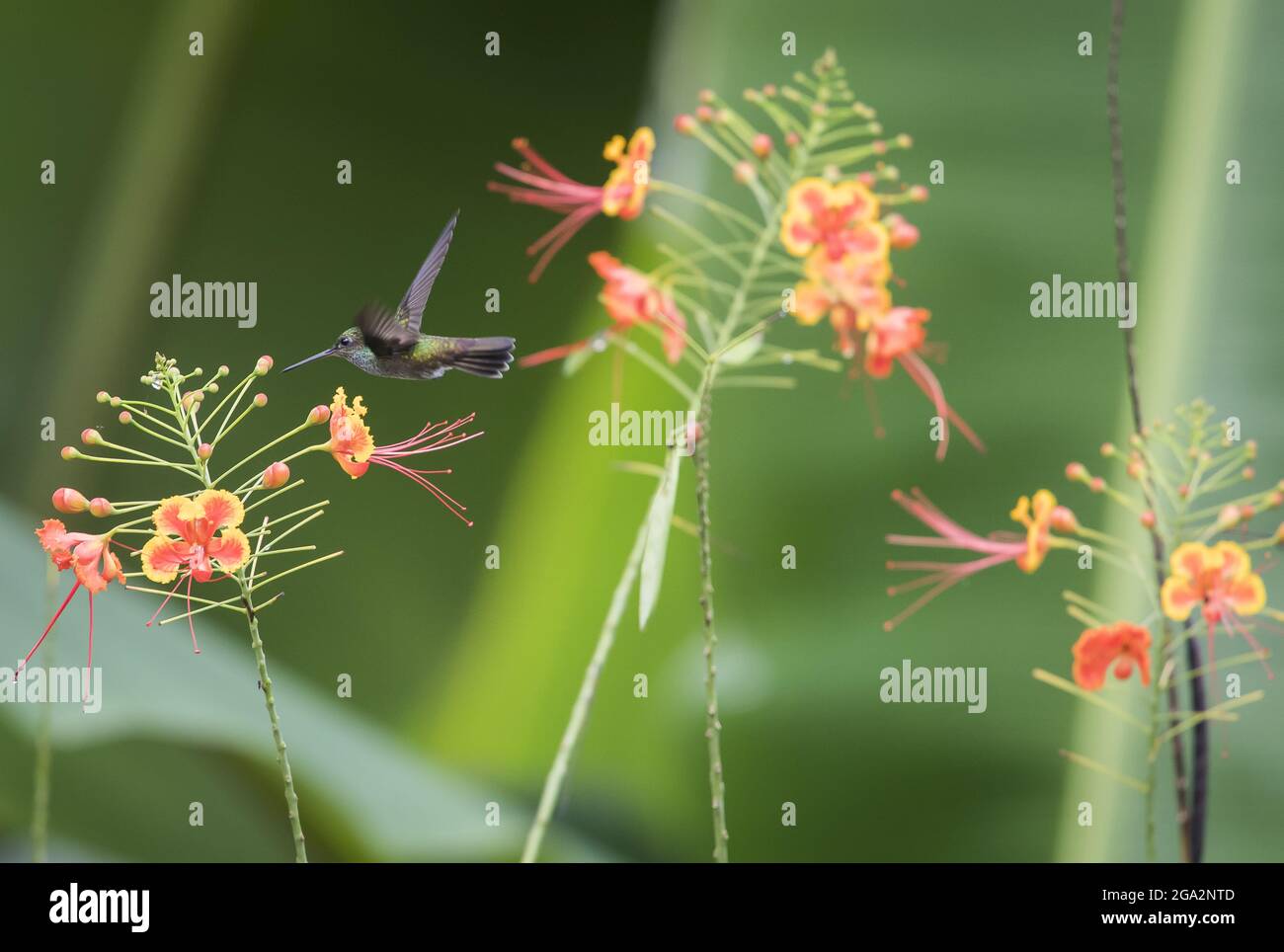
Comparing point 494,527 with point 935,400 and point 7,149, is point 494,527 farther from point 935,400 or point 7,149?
point 7,149

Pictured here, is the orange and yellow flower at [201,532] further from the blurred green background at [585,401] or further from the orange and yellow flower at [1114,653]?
the orange and yellow flower at [1114,653]

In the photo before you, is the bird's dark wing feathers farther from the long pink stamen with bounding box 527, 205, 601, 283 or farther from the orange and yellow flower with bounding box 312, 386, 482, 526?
the long pink stamen with bounding box 527, 205, 601, 283

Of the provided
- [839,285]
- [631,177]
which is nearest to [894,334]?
[839,285]

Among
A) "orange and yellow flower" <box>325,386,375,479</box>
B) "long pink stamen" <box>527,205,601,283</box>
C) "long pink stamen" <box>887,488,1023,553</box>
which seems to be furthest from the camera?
"long pink stamen" <box>527,205,601,283</box>

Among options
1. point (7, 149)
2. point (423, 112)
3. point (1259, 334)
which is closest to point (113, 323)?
point (7, 149)

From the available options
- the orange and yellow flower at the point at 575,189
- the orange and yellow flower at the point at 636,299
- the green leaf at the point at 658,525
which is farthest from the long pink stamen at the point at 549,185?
the green leaf at the point at 658,525

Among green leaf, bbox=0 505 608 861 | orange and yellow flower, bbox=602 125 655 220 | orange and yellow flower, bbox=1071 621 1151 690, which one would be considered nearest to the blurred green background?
green leaf, bbox=0 505 608 861
